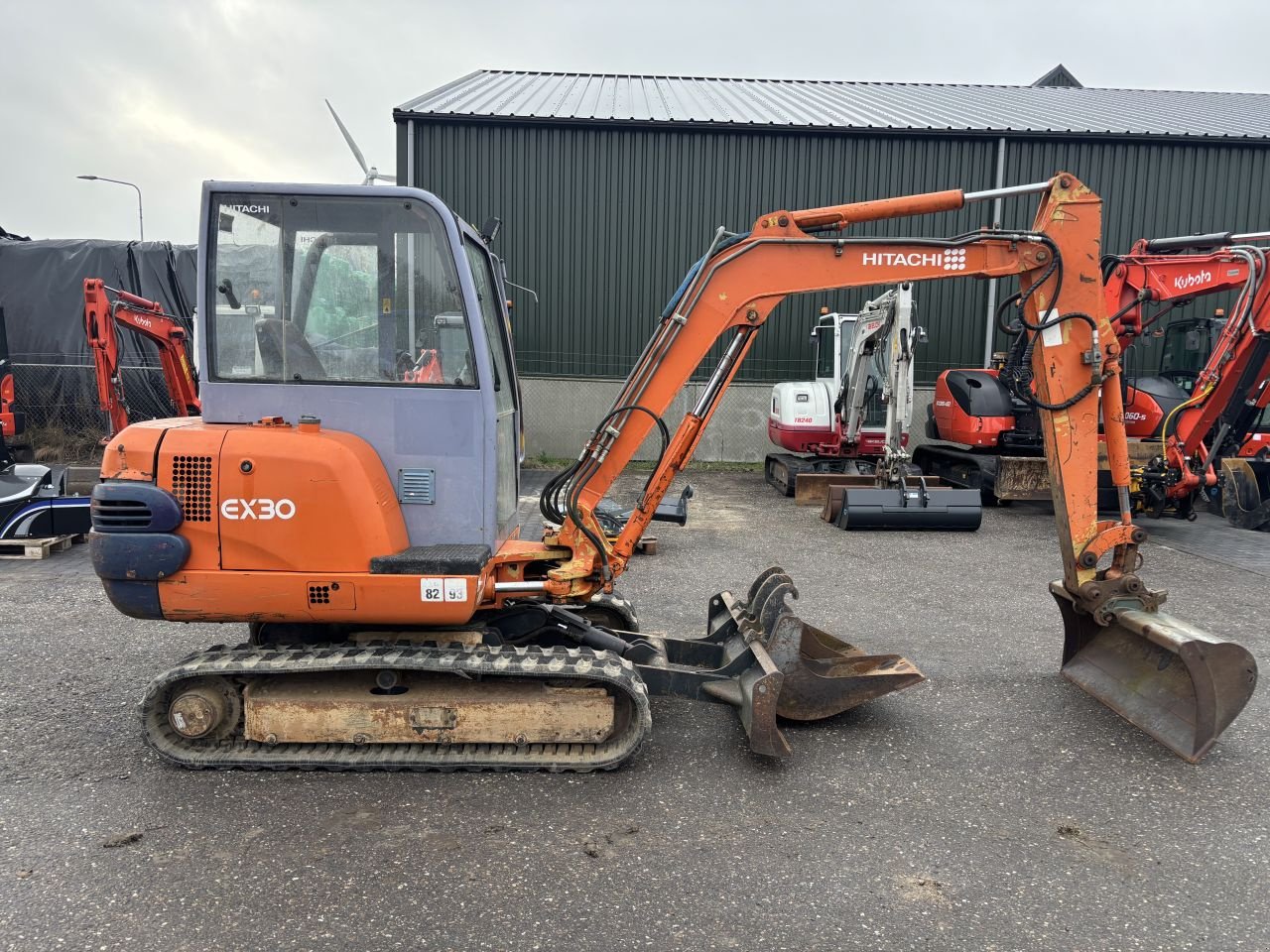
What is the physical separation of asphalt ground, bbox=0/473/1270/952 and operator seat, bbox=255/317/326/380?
189 centimetres

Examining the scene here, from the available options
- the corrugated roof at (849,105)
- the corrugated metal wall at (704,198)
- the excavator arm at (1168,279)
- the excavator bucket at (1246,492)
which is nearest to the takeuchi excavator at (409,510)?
the excavator arm at (1168,279)

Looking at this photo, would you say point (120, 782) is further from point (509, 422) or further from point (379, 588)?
point (509, 422)

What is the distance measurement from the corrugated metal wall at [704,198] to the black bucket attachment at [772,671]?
12418 millimetres

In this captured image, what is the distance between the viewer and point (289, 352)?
4086mm

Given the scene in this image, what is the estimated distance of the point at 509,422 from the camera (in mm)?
4789

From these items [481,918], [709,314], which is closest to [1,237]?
[709,314]

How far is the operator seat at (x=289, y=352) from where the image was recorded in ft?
13.4

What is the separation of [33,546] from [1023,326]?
8932 mm

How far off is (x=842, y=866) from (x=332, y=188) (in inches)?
145

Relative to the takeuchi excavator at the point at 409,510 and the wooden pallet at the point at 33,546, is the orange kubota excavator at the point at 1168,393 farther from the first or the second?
the wooden pallet at the point at 33,546

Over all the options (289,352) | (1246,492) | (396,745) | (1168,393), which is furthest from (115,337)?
(1246,492)

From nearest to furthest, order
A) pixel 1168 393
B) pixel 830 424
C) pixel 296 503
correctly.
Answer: pixel 296 503 → pixel 1168 393 → pixel 830 424

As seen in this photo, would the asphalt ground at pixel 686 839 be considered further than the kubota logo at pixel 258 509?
No

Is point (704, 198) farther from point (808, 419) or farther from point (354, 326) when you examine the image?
point (354, 326)
